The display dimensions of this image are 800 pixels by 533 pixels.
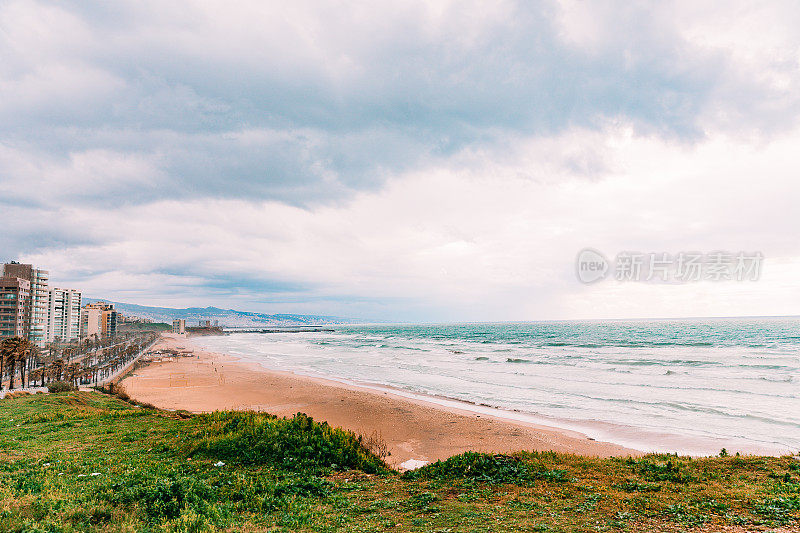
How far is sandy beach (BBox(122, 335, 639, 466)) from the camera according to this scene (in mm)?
17047

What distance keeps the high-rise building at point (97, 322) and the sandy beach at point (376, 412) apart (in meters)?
119

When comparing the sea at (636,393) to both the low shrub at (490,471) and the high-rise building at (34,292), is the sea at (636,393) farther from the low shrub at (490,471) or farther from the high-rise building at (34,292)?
the high-rise building at (34,292)

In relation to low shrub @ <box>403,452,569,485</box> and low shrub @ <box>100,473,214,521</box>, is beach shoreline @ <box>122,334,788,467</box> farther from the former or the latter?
low shrub @ <box>100,473,214,521</box>

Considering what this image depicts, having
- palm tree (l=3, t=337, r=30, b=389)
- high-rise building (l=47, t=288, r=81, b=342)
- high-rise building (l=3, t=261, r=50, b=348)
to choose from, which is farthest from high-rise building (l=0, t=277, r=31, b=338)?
palm tree (l=3, t=337, r=30, b=389)

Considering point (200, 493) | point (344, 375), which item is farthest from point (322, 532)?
point (344, 375)

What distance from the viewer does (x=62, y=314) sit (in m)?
118

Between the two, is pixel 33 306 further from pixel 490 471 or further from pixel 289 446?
pixel 490 471

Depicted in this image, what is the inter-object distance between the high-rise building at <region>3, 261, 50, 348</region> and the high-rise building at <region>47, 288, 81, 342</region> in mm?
21773

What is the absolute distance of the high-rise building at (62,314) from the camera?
110500 millimetres

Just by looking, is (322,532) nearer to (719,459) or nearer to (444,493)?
(444,493)

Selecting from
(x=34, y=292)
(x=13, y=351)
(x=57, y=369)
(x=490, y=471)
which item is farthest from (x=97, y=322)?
(x=490, y=471)

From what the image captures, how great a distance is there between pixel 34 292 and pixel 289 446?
331 ft

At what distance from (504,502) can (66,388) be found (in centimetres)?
3229

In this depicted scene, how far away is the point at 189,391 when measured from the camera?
36.0 m
